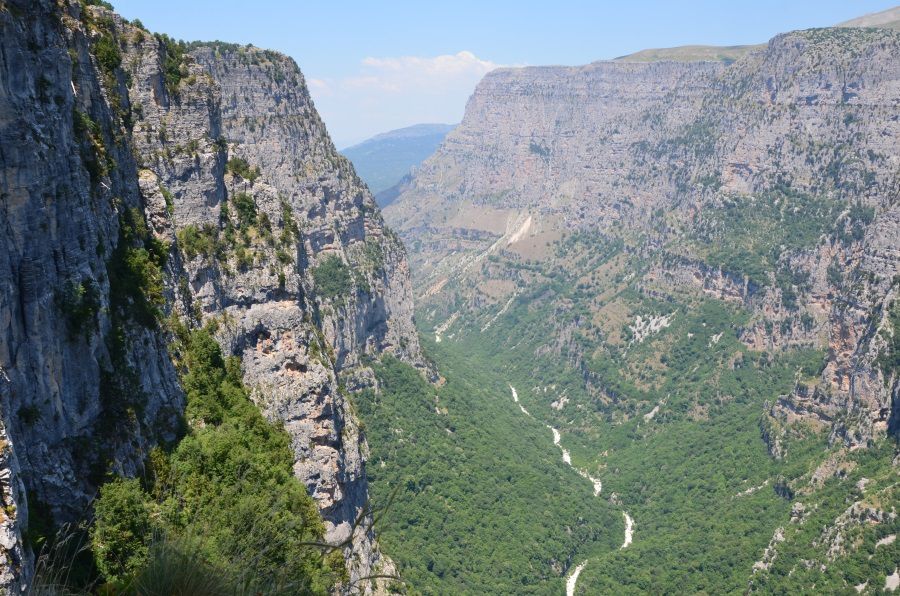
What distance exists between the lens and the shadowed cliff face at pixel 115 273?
23.3m

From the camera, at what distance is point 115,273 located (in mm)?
32281

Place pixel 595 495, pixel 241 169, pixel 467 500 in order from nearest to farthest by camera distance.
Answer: pixel 241 169 → pixel 467 500 → pixel 595 495

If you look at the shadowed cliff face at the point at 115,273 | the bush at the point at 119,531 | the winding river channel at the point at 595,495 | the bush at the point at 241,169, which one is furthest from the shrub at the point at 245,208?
the winding river channel at the point at 595,495

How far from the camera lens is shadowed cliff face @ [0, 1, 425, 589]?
918 inches

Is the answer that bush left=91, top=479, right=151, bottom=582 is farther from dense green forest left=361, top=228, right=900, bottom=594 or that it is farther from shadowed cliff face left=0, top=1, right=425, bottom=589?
dense green forest left=361, top=228, right=900, bottom=594

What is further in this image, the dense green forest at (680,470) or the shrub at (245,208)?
the dense green forest at (680,470)

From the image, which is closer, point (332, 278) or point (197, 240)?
point (197, 240)

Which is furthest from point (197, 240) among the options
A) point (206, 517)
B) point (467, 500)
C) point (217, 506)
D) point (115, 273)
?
point (467, 500)

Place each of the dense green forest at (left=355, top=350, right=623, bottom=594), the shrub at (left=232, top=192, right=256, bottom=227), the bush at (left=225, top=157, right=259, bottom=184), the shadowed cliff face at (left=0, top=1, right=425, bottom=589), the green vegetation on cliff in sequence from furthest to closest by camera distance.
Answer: the dense green forest at (left=355, top=350, right=623, bottom=594), the bush at (left=225, top=157, right=259, bottom=184), the shrub at (left=232, top=192, right=256, bottom=227), the shadowed cliff face at (left=0, top=1, right=425, bottom=589), the green vegetation on cliff

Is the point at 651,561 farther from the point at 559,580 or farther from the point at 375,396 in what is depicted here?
the point at 375,396

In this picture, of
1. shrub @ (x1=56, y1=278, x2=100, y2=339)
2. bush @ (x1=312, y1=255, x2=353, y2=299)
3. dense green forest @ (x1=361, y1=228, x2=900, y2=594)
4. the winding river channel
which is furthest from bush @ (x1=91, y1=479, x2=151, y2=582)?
the winding river channel

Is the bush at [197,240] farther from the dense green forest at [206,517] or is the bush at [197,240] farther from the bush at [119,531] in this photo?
the bush at [119,531]

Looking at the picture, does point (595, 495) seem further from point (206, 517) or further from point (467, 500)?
point (206, 517)

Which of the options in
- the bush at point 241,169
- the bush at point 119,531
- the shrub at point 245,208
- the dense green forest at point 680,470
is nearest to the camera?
the bush at point 119,531
